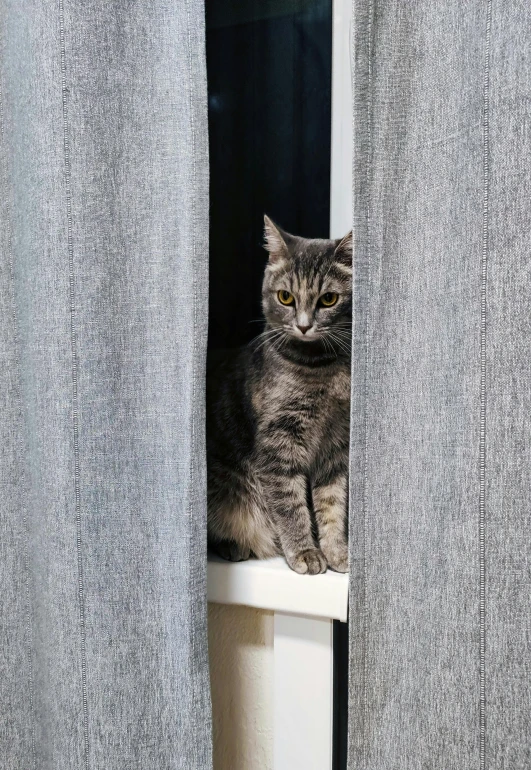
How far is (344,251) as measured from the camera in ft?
3.31

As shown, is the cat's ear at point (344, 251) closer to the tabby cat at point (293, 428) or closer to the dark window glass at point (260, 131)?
the tabby cat at point (293, 428)

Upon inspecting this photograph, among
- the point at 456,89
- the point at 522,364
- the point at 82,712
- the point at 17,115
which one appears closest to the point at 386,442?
the point at 522,364

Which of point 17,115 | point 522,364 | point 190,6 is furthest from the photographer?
point 17,115

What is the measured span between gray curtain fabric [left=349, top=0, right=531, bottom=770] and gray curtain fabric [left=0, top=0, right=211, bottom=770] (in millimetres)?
245

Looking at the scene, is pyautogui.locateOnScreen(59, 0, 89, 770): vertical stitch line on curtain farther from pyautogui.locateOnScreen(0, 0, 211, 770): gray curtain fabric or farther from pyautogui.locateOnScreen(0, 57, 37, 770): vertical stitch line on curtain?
pyautogui.locateOnScreen(0, 57, 37, 770): vertical stitch line on curtain

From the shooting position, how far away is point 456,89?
2.53ft

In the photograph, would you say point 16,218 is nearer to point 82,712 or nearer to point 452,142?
point 452,142

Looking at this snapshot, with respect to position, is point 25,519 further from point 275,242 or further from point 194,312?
point 275,242

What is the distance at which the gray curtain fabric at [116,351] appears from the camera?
0.88 m

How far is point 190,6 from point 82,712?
1.06m

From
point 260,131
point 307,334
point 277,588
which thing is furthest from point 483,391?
point 260,131

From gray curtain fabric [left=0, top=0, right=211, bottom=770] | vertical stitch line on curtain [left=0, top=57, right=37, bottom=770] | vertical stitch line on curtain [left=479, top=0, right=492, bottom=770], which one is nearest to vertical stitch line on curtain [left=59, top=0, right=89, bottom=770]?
gray curtain fabric [left=0, top=0, right=211, bottom=770]

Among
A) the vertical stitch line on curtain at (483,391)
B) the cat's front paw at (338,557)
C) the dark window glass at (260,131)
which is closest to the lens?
the vertical stitch line on curtain at (483,391)

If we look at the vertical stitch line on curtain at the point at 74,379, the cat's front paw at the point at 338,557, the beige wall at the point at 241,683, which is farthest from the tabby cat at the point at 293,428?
the vertical stitch line on curtain at the point at 74,379
